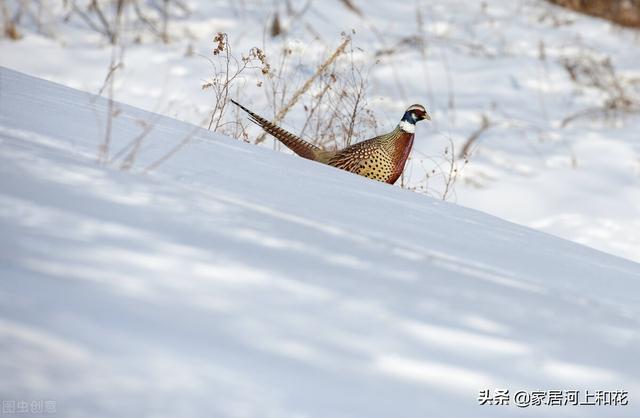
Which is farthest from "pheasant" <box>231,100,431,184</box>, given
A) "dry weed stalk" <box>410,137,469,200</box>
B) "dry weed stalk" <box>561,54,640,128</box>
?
"dry weed stalk" <box>561,54,640,128</box>

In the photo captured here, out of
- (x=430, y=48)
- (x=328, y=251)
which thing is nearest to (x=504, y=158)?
(x=430, y=48)

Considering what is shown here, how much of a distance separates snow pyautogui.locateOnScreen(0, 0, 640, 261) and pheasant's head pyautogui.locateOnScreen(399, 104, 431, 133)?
114 centimetres

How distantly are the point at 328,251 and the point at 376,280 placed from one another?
0.12 meters

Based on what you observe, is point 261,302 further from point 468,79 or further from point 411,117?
point 468,79

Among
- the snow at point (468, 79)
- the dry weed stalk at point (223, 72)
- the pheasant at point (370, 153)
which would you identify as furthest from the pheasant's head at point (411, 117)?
the snow at point (468, 79)

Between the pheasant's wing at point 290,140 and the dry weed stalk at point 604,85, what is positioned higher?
the dry weed stalk at point 604,85

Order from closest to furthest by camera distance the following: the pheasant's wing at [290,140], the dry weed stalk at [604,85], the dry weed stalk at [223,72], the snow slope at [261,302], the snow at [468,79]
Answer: the snow slope at [261,302] < the dry weed stalk at [223,72] < the pheasant's wing at [290,140] < the snow at [468,79] < the dry weed stalk at [604,85]

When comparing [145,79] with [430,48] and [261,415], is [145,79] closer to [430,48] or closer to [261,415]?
[430,48]

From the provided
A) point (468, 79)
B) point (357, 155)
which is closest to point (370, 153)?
point (357, 155)

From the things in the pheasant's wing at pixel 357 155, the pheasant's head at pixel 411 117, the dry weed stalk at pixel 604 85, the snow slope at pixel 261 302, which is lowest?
the snow slope at pixel 261 302

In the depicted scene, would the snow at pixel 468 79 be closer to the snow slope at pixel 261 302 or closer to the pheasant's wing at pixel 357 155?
the pheasant's wing at pixel 357 155

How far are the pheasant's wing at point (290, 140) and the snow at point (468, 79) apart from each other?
1144mm

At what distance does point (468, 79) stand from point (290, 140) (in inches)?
155

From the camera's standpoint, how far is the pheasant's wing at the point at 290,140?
11.5 feet
